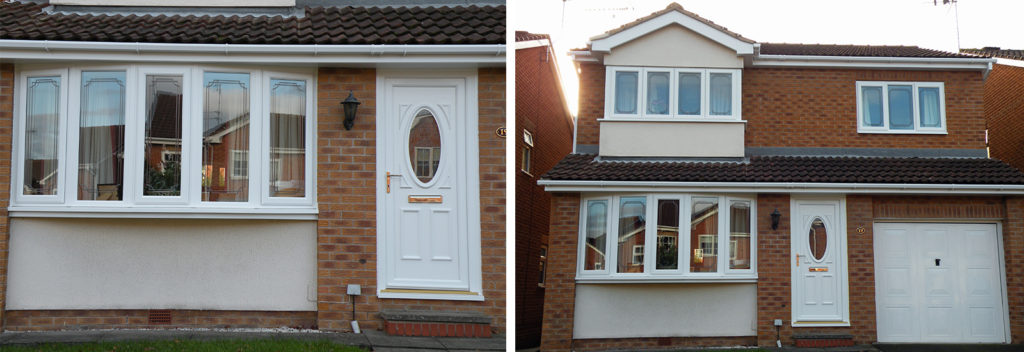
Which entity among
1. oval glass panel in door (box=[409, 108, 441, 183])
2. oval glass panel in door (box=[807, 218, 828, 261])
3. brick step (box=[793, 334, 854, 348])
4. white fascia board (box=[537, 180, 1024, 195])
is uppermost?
oval glass panel in door (box=[409, 108, 441, 183])

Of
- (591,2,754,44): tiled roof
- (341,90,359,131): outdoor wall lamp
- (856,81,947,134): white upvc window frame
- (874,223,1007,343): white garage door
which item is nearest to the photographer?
(341,90,359,131): outdoor wall lamp

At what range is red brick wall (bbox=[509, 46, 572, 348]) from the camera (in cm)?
1350

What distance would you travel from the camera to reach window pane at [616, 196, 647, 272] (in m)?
11.7

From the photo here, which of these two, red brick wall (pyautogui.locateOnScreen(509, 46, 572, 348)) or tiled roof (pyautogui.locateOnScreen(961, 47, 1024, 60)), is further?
tiled roof (pyautogui.locateOnScreen(961, 47, 1024, 60))

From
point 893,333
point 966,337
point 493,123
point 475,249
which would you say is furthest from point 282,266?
point 966,337

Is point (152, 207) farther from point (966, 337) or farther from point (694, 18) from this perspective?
point (966, 337)

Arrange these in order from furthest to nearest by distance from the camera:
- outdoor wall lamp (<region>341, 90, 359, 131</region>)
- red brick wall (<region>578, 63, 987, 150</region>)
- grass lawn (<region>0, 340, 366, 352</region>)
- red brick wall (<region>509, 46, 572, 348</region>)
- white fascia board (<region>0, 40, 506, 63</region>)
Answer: red brick wall (<region>509, 46, 572, 348</region>), red brick wall (<region>578, 63, 987, 150</region>), outdoor wall lamp (<region>341, 90, 359, 131</region>), white fascia board (<region>0, 40, 506, 63</region>), grass lawn (<region>0, 340, 366, 352</region>)

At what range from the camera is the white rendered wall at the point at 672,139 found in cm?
1255

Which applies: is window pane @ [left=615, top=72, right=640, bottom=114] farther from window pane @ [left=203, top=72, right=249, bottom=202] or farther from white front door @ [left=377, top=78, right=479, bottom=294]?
window pane @ [left=203, top=72, right=249, bottom=202]

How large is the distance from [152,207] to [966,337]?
1029 centimetres

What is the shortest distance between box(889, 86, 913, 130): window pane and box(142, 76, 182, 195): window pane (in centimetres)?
956

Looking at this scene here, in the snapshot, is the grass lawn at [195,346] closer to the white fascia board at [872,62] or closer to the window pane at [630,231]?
the window pane at [630,231]

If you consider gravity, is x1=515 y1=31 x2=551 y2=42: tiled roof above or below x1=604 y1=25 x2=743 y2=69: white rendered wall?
above

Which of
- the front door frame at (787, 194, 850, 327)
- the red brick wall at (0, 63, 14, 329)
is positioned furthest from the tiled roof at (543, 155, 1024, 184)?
the red brick wall at (0, 63, 14, 329)
